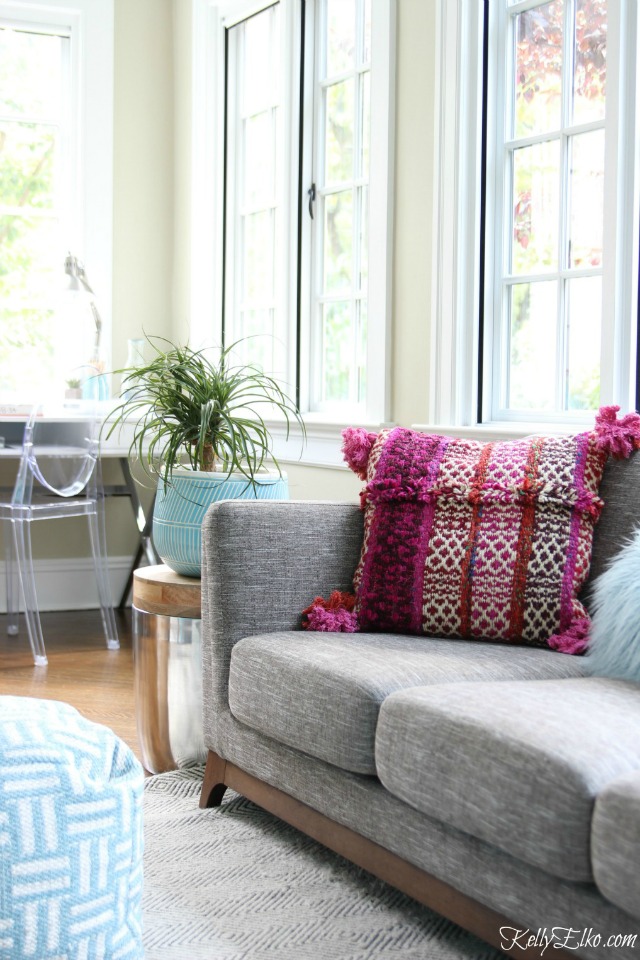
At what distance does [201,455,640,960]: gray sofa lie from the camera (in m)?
1.35

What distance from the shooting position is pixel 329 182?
3.82 m

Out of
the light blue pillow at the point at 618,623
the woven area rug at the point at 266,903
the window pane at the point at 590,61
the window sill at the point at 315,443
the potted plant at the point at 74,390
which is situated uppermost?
the window pane at the point at 590,61

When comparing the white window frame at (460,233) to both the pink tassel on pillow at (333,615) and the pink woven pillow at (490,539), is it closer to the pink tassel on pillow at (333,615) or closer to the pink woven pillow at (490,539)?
the pink woven pillow at (490,539)

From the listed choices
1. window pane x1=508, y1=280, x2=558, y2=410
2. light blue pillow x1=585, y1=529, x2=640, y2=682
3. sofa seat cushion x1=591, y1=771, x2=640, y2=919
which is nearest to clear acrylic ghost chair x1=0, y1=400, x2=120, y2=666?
window pane x1=508, y1=280, x2=558, y2=410

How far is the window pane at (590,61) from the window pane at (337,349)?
46.5 inches

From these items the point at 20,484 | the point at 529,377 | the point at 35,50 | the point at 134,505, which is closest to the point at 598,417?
the point at 529,377

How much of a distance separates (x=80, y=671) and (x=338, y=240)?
1.70 metres

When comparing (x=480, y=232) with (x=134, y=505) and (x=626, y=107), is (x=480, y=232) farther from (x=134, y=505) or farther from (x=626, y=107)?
(x=134, y=505)

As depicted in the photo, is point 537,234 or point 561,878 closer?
point 561,878

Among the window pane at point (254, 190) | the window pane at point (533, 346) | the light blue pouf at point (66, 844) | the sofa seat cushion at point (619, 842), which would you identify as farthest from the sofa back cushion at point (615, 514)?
the window pane at point (254, 190)

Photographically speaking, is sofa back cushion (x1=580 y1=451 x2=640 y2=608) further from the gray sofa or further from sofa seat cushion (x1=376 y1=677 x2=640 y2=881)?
sofa seat cushion (x1=376 y1=677 x2=640 y2=881)

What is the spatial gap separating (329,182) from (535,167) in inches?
42.4

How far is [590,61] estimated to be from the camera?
9.06 ft

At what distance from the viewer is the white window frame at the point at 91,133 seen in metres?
4.45
